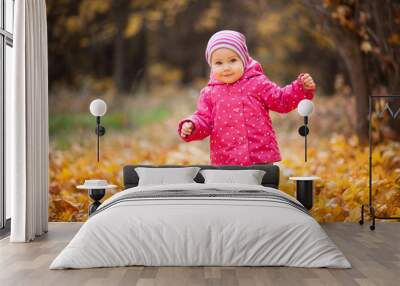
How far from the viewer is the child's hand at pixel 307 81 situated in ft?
21.9

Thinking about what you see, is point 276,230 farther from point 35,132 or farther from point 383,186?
point 383,186

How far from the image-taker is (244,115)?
21.8 feet

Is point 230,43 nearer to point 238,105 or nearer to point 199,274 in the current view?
point 238,105

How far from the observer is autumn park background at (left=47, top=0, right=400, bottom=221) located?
281 inches

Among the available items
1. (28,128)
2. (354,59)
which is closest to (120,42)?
(28,128)

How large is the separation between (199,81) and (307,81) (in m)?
1.28

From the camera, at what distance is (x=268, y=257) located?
14.3 ft

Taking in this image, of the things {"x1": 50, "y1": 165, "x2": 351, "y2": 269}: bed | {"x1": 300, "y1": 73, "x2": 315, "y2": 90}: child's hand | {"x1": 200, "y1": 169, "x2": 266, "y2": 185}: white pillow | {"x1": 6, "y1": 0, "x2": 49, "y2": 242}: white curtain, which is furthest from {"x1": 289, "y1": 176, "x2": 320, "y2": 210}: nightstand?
{"x1": 6, "y1": 0, "x2": 49, "y2": 242}: white curtain

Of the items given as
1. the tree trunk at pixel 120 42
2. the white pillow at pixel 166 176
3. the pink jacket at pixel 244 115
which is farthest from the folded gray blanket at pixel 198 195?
the tree trunk at pixel 120 42

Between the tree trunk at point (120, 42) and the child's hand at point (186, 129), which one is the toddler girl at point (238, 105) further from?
the tree trunk at point (120, 42)

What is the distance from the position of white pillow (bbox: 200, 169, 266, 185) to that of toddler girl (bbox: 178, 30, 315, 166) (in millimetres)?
419

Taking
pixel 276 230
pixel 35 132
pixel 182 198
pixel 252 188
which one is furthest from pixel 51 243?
pixel 276 230

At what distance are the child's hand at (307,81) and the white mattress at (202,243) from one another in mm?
2563

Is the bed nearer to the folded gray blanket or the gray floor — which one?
the gray floor
